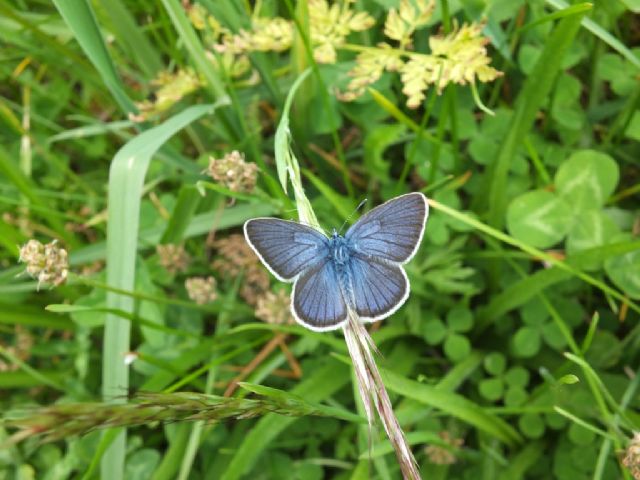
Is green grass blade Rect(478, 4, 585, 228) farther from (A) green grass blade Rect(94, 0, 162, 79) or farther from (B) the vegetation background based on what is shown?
(A) green grass blade Rect(94, 0, 162, 79)

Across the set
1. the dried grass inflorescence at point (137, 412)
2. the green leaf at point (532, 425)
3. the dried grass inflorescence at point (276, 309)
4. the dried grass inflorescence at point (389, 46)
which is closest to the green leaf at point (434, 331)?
the green leaf at point (532, 425)

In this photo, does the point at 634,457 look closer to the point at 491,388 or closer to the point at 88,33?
the point at 491,388

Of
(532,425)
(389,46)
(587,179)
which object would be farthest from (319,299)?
(587,179)

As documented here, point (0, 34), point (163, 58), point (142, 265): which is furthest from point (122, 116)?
point (142, 265)

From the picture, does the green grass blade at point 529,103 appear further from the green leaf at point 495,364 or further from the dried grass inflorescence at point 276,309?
the dried grass inflorescence at point 276,309

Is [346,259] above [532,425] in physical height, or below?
above

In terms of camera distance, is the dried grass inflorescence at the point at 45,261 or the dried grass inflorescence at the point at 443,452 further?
the dried grass inflorescence at the point at 443,452
